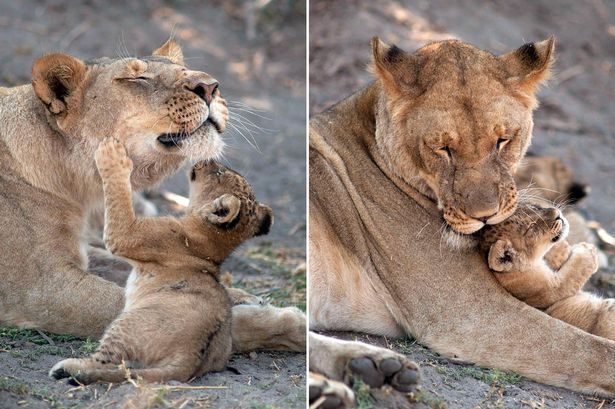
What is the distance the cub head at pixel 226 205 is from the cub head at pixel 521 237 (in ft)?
2.78

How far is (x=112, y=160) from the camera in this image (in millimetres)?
3861

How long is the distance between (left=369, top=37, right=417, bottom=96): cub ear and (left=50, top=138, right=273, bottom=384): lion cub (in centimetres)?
68

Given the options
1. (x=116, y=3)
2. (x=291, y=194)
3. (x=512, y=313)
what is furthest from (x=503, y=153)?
(x=116, y=3)

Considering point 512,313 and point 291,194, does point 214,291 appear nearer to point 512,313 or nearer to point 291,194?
point 512,313

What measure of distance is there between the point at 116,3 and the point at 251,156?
10.1 feet

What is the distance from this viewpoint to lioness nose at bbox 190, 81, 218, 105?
157 inches

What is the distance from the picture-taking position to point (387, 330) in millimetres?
4152

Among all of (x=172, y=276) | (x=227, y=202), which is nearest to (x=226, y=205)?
(x=227, y=202)

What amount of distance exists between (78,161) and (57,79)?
0.33 metres

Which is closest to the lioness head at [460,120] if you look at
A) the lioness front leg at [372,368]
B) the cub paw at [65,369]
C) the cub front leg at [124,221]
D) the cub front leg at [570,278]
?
the cub front leg at [570,278]

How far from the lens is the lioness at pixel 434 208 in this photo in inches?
150

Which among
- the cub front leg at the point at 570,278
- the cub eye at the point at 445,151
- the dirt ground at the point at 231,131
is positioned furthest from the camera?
the cub front leg at the point at 570,278

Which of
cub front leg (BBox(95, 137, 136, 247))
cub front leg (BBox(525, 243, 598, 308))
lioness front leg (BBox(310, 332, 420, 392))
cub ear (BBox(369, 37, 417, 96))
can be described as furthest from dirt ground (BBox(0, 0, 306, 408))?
cub front leg (BBox(525, 243, 598, 308))

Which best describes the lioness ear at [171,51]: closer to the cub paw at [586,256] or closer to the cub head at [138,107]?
the cub head at [138,107]
